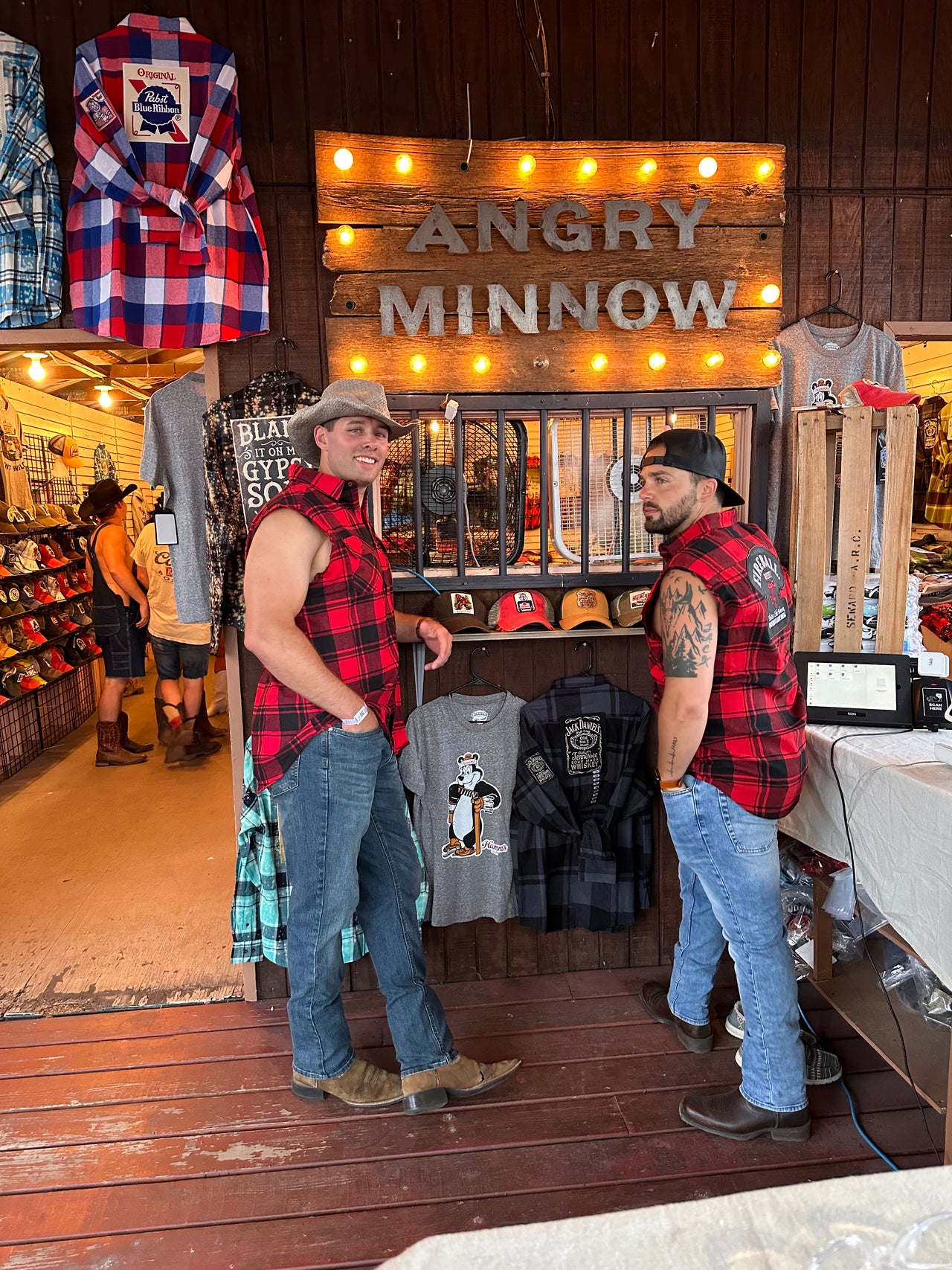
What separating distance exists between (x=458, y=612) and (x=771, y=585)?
109cm

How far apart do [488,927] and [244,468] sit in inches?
74.3

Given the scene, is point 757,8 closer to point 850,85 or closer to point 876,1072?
point 850,85

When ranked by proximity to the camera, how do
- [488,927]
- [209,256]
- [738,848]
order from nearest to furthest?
[738,848]
[209,256]
[488,927]

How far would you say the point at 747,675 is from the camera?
2.21 meters

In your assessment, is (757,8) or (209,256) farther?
(757,8)

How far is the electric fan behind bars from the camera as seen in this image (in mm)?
3023

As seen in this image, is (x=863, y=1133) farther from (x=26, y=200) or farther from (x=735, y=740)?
(x=26, y=200)

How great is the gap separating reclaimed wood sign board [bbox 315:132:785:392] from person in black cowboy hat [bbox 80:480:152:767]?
3443 millimetres

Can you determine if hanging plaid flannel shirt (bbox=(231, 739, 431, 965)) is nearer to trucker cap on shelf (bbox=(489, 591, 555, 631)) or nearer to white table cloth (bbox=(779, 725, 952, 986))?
trucker cap on shelf (bbox=(489, 591, 555, 631))

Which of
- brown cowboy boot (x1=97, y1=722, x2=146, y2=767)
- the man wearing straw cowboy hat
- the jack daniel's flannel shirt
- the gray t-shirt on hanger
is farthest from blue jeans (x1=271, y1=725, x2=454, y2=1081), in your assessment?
brown cowboy boot (x1=97, y1=722, x2=146, y2=767)

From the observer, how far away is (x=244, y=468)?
284cm

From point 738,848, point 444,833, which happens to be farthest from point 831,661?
point 444,833

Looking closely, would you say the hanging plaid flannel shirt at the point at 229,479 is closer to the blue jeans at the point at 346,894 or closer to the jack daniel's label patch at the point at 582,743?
the blue jeans at the point at 346,894

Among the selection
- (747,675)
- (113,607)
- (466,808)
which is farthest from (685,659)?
(113,607)
